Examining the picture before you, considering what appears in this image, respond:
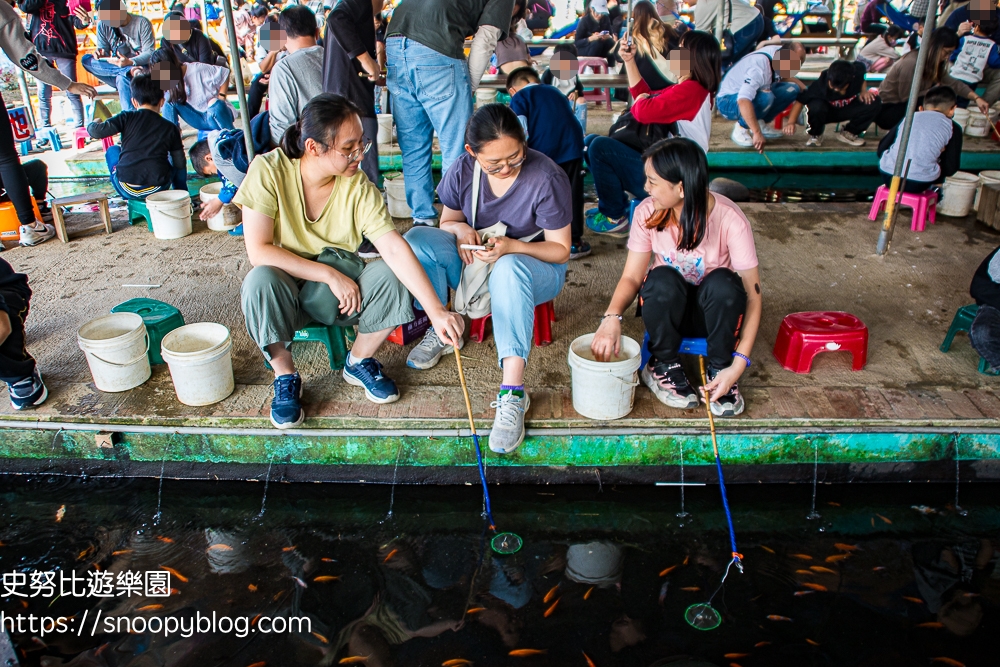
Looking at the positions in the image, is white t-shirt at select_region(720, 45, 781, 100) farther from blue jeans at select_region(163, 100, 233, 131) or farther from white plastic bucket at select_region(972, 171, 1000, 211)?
blue jeans at select_region(163, 100, 233, 131)

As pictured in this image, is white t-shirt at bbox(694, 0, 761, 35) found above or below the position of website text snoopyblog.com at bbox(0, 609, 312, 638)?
above

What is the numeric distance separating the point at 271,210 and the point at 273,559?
138 centimetres

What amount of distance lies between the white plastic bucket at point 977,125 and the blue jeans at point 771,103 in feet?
6.44

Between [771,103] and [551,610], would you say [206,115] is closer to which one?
[771,103]

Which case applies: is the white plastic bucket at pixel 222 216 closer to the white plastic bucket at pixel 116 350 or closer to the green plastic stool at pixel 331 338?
the white plastic bucket at pixel 116 350

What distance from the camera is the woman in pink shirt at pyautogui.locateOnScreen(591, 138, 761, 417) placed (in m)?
2.82

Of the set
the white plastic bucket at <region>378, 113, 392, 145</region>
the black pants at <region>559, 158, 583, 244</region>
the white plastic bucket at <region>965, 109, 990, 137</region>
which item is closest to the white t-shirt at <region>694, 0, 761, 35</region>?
the white plastic bucket at <region>965, 109, 990, 137</region>

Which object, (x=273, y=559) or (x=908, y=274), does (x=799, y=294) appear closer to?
(x=908, y=274)

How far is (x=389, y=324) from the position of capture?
10.1 feet

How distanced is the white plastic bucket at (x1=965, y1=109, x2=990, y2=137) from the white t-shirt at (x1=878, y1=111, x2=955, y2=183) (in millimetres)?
3445

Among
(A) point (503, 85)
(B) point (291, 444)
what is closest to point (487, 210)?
(B) point (291, 444)

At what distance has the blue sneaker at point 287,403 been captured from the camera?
2.98m

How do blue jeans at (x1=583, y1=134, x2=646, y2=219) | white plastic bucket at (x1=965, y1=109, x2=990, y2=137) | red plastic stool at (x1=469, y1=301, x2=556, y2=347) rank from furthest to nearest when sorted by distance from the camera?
white plastic bucket at (x1=965, y1=109, x2=990, y2=137)
blue jeans at (x1=583, y1=134, x2=646, y2=219)
red plastic stool at (x1=469, y1=301, x2=556, y2=347)

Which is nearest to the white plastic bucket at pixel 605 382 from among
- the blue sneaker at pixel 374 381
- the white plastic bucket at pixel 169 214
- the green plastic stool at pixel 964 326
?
the blue sneaker at pixel 374 381
